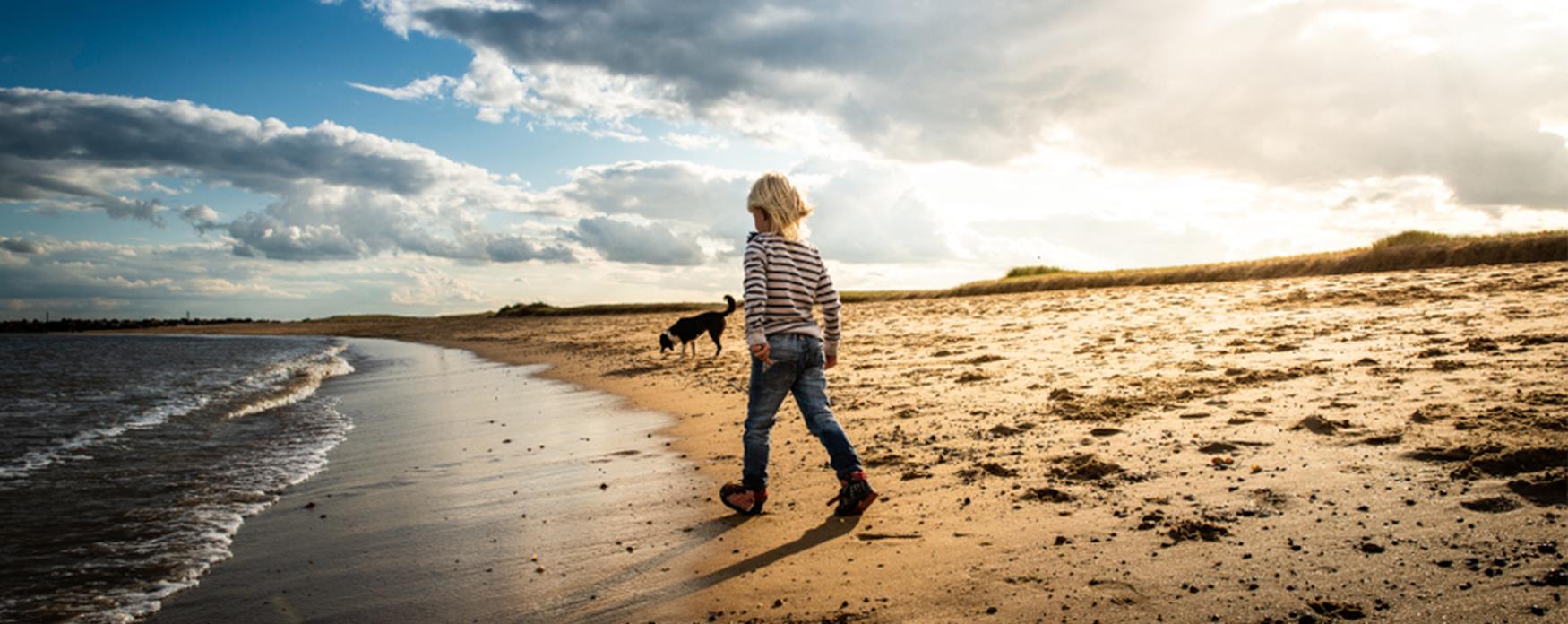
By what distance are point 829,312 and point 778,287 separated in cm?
46

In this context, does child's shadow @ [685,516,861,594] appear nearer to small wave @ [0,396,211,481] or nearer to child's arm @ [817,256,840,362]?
child's arm @ [817,256,840,362]

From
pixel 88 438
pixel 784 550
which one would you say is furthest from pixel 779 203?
pixel 88 438

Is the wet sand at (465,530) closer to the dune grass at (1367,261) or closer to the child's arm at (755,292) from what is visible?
the child's arm at (755,292)

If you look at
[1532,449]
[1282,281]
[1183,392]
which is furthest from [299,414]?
[1282,281]

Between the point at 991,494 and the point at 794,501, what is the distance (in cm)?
124

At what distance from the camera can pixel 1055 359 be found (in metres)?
9.59

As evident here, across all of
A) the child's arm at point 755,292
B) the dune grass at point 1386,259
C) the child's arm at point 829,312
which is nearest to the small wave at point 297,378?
the child's arm at point 755,292

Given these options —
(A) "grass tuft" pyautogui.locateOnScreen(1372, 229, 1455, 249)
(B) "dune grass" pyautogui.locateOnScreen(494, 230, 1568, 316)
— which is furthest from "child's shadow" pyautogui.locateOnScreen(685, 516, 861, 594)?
(A) "grass tuft" pyautogui.locateOnScreen(1372, 229, 1455, 249)

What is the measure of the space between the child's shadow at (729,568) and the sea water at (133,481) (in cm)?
239

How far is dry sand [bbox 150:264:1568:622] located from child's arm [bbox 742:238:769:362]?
109 centimetres

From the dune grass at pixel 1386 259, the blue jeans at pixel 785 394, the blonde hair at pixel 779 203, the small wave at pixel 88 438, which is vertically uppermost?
the blonde hair at pixel 779 203

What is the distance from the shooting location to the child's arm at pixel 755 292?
4.50 meters

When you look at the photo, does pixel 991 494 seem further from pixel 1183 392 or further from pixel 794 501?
pixel 1183 392

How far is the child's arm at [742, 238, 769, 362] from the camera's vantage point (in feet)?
14.8
